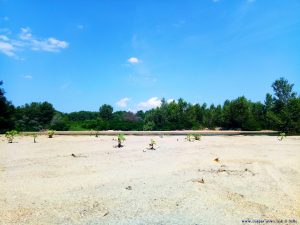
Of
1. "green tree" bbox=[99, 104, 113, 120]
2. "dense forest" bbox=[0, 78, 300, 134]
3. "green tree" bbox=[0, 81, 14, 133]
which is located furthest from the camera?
"green tree" bbox=[99, 104, 113, 120]

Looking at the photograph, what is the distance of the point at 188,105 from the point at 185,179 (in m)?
65.1

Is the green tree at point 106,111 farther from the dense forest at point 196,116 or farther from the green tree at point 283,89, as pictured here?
the green tree at point 283,89

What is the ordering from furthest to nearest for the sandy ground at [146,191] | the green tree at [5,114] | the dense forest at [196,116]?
the dense forest at [196,116]
the green tree at [5,114]
the sandy ground at [146,191]

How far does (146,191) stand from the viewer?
9008 mm

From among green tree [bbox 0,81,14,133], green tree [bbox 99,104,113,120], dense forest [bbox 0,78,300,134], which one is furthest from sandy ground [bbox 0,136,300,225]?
green tree [bbox 99,104,113,120]

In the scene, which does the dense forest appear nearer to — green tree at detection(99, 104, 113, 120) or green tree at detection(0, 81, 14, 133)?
green tree at detection(0, 81, 14, 133)

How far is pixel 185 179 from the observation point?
1049 cm

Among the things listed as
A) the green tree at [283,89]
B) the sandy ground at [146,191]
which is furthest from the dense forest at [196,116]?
the sandy ground at [146,191]

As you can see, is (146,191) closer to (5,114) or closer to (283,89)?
(5,114)

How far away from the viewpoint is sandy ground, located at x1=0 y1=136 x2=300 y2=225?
7145 mm

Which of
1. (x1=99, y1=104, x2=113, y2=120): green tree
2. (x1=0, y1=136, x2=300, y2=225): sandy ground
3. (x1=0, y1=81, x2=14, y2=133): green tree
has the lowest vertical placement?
(x1=0, y1=136, x2=300, y2=225): sandy ground

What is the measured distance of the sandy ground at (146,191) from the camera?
7145mm

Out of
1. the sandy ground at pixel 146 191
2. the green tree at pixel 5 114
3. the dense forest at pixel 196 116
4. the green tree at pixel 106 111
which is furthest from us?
the green tree at pixel 106 111

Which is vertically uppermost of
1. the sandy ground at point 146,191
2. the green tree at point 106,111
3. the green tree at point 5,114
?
the green tree at point 106,111
